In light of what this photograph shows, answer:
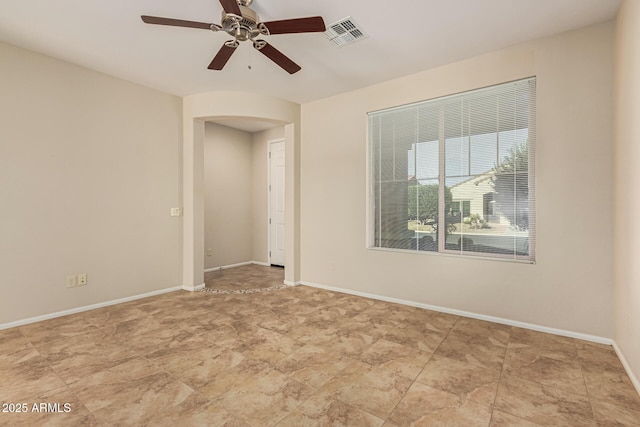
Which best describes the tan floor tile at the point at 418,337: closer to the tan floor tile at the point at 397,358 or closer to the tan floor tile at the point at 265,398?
the tan floor tile at the point at 397,358

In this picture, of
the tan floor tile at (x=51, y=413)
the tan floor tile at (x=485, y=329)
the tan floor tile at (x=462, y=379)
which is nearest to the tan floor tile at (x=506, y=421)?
the tan floor tile at (x=462, y=379)

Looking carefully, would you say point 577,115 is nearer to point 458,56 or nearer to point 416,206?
point 458,56

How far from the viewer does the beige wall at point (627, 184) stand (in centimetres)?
209

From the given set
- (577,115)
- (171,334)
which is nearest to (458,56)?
(577,115)

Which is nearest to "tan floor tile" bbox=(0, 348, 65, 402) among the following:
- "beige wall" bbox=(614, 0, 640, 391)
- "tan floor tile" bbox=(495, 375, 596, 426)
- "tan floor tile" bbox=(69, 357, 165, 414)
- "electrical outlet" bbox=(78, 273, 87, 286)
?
"tan floor tile" bbox=(69, 357, 165, 414)

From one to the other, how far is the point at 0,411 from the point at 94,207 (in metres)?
2.47

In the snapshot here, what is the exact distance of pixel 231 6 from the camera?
2.03 metres

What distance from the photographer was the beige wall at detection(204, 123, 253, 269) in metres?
5.93

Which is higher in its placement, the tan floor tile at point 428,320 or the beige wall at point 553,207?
the beige wall at point 553,207

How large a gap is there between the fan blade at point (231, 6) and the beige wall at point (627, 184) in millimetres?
2724

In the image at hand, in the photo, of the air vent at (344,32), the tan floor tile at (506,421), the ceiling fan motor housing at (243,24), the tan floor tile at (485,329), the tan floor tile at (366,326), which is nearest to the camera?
the tan floor tile at (506,421)

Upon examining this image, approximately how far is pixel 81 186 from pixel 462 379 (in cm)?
442

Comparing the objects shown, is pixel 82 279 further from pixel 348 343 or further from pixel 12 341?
pixel 348 343

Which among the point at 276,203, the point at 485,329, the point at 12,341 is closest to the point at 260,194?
the point at 276,203
